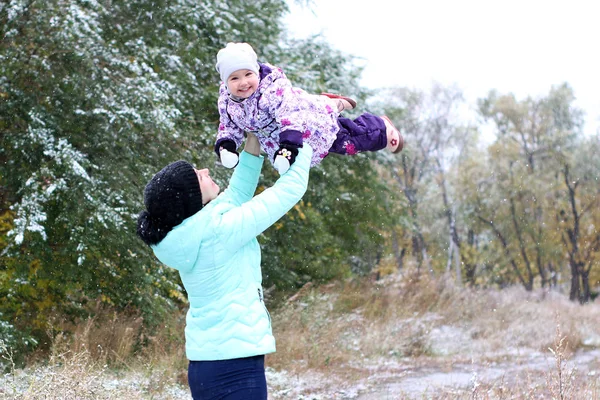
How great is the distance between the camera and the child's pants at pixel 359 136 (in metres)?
3.45

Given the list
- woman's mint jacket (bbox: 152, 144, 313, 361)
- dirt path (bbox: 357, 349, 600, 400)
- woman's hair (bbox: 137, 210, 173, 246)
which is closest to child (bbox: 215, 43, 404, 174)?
woman's mint jacket (bbox: 152, 144, 313, 361)

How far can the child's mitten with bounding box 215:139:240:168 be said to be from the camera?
3162 millimetres

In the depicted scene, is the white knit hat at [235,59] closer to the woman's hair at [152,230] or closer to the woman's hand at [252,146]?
the woman's hand at [252,146]

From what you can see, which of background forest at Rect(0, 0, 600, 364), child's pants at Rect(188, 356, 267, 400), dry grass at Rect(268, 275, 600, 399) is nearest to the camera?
child's pants at Rect(188, 356, 267, 400)

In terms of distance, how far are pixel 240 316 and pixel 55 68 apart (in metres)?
5.01

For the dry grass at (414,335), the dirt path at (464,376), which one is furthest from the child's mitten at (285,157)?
the dirt path at (464,376)

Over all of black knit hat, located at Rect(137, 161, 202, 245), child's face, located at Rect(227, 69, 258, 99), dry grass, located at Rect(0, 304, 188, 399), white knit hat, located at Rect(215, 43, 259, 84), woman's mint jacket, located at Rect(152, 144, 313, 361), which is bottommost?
dry grass, located at Rect(0, 304, 188, 399)

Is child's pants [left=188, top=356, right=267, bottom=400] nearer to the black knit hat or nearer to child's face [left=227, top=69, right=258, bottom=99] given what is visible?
the black knit hat

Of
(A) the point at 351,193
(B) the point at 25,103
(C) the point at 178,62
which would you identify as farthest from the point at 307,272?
(B) the point at 25,103

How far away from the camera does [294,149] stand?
2824mm

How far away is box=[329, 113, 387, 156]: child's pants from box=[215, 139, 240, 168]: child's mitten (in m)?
0.52

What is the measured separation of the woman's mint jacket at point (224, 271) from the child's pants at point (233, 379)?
40 millimetres

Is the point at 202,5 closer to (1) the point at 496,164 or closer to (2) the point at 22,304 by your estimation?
(2) the point at 22,304

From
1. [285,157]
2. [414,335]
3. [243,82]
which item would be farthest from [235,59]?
[414,335]
